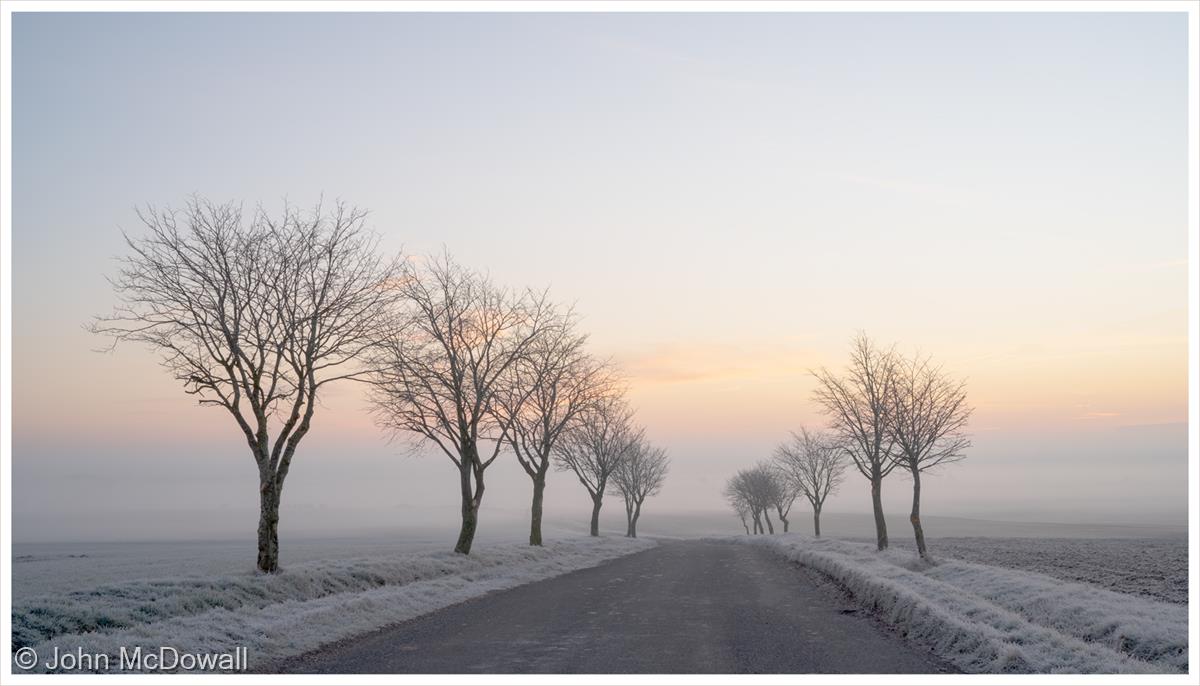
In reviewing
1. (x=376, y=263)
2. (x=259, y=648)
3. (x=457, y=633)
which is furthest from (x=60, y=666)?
(x=376, y=263)

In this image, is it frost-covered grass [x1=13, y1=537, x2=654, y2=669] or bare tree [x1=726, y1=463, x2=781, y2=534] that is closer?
frost-covered grass [x1=13, y1=537, x2=654, y2=669]

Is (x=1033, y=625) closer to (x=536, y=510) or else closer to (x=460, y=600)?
(x=460, y=600)

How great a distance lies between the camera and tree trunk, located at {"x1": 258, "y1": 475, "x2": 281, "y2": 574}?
Answer: 988 inches

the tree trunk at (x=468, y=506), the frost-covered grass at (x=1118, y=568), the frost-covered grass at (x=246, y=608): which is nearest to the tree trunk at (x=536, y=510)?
the tree trunk at (x=468, y=506)

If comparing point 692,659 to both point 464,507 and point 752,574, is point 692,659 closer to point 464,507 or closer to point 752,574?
point 752,574

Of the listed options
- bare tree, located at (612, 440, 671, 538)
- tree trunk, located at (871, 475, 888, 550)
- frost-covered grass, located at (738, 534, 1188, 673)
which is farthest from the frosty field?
bare tree, located at (612, 440, 671, 538)

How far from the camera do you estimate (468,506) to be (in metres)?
38.1

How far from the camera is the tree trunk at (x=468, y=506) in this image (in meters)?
36.3

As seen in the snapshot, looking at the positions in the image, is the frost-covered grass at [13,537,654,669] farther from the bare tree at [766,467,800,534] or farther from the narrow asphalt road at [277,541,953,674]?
the bare tree at [766,467,800,534]

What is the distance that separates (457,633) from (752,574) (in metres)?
19.6

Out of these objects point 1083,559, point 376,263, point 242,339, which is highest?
point 376,263

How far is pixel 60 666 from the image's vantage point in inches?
520

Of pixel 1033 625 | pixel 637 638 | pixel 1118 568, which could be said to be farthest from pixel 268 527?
pixel 1118 568

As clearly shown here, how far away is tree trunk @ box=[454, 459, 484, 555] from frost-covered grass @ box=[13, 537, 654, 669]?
229 inches
